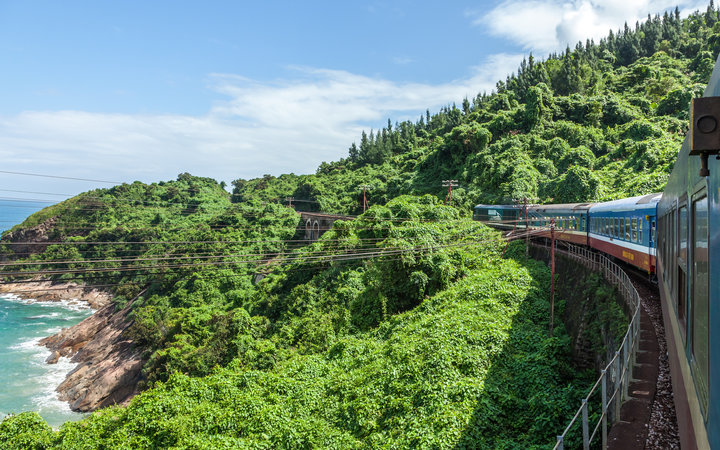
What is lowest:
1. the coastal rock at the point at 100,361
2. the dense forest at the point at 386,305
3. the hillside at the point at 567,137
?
the coastal rock at the point at 100,361

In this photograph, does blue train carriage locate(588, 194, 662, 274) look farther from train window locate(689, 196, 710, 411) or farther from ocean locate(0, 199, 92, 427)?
ocean locate(0, 199, 92, 427)

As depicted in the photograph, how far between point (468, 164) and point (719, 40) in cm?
4453

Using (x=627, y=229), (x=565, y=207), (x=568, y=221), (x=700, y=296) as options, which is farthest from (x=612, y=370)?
(x=565, y=207)

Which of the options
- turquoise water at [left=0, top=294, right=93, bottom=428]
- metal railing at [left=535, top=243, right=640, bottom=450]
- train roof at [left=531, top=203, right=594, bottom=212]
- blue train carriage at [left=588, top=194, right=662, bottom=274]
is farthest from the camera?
turquoise water at [left=0, top=294, right=93, bottom=428]

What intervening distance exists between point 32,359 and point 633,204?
4535cm

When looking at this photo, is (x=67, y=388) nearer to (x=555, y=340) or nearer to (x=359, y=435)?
(x=359, y=435)

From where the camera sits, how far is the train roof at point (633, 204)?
1232cm

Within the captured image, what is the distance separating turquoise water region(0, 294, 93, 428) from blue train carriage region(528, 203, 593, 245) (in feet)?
98.7

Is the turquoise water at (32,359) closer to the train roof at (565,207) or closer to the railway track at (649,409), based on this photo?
the railway track at (649,409)

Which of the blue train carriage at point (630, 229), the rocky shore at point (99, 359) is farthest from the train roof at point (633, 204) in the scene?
the rocky shore at point (99, 359)

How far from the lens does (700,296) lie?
10.2ft

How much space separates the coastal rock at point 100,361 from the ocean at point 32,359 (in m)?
0.86

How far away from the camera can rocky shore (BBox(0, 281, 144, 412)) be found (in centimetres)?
2958

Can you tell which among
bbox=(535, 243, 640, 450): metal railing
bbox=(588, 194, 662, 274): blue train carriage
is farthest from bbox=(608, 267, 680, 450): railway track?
bbox=(588, 194, 662, 274): blue train carriage
